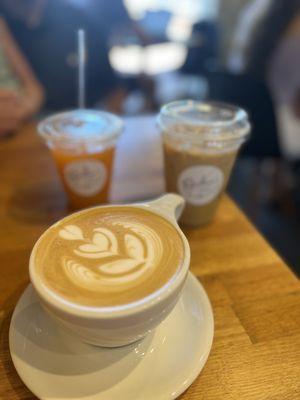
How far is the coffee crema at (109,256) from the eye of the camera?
40 cm

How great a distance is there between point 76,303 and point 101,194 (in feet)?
1.32

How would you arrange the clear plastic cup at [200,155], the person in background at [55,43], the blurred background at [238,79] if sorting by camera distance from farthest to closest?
the person in background at [55,43] < the blurred background at [238,79] < the clear plastic cup at [200,155]

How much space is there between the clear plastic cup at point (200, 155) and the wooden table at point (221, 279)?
0.06 meters

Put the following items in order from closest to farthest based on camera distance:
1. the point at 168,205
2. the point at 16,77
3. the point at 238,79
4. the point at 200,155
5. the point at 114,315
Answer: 1. the point at 114,315
2. the point at 168,205
3. the point at 200,155
4. the point at 16,77
5. the point at 238,79

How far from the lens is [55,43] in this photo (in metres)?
1.62

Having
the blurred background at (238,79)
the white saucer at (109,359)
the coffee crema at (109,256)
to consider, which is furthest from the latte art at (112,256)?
the blurred background at (238,79)

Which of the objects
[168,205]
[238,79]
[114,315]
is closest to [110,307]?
[114,315]

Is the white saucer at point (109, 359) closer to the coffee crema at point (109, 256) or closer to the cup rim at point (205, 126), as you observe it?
the coffee crema at point (109, 256)

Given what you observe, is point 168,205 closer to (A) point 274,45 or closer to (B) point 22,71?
(B) point 22,71

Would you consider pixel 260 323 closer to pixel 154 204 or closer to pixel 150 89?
pixel 154 204

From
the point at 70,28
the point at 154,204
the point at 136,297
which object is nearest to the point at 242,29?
the point at 70,28

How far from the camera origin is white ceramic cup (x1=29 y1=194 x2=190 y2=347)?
371 millimetres

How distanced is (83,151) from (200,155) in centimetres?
23

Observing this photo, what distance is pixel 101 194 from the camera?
76cm
